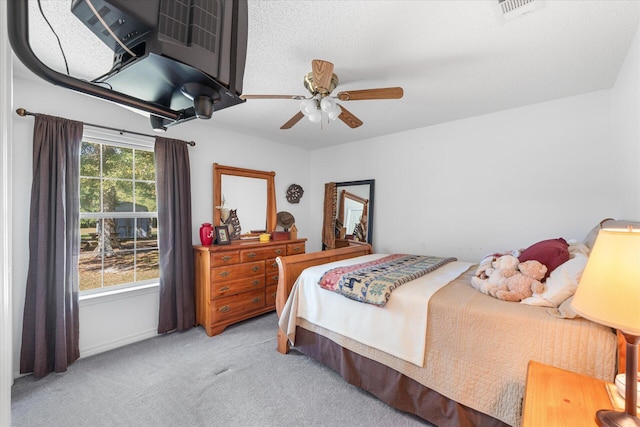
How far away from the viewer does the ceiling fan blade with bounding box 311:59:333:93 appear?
1.67m

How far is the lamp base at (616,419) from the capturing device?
0.84 meters

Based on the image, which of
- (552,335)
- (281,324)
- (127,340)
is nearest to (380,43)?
(552,335)

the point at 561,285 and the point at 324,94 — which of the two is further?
the point at 324,94

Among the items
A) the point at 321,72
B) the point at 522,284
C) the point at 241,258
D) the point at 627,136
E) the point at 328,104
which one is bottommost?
the point at 241,258

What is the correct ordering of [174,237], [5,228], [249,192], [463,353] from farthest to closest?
1. [249,192]
2. [174,237]
3. [463,353]
4. [5,228]

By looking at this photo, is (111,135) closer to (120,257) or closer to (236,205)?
(120,257)

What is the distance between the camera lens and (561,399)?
100 centimetres

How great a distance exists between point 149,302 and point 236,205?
147 cm

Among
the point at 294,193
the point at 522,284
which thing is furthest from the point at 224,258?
the point at 522,284

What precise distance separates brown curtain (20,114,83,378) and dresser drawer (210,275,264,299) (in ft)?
3.71

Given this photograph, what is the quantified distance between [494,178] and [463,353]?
215 cm

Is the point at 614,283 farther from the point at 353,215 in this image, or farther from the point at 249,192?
the point at 249,192

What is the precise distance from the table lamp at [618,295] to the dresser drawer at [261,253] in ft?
9.38

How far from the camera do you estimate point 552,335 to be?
1.33m
